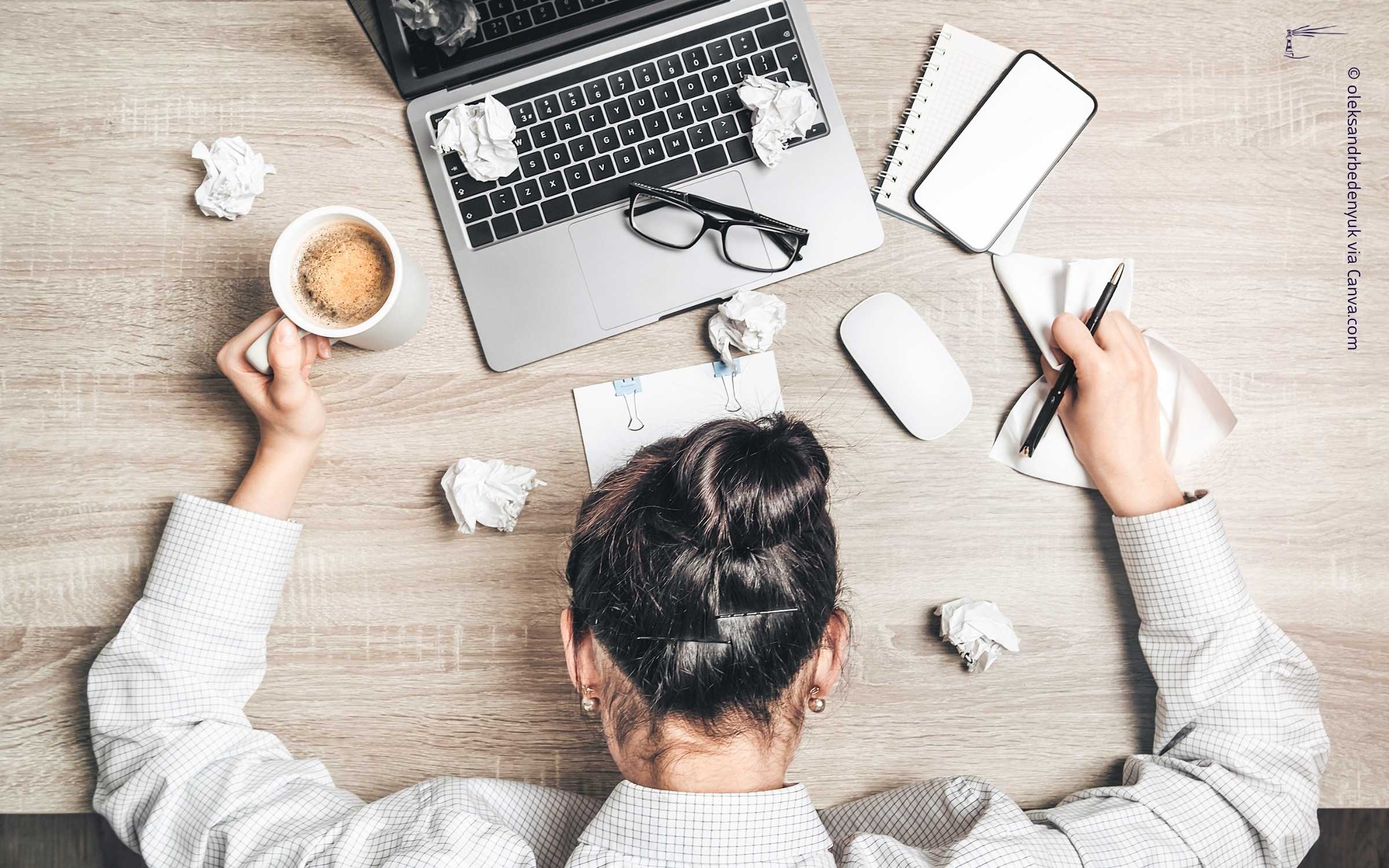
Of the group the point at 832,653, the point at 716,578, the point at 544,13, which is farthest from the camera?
the point at 544,13

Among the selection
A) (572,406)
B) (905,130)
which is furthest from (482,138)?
(905,130)

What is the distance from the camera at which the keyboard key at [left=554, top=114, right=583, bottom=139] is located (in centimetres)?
81

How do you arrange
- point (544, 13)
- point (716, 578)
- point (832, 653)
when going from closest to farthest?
point (716, 578)
point (832, 653)
point (544, 13)

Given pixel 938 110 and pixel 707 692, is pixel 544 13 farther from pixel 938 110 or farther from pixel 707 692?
pixel 707 692

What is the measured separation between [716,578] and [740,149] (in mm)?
461

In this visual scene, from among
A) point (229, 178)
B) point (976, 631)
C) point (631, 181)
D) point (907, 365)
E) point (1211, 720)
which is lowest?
point (1211, 720)

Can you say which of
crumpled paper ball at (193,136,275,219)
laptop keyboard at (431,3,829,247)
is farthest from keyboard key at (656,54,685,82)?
crumpled paper ball at (193,136,275,219)

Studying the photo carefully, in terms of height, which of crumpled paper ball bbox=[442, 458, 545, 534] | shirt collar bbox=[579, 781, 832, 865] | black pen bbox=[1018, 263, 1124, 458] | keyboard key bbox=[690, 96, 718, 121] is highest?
keyboard key bbox=[690, 96, 718, 121]

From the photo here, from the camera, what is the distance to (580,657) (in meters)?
0.68

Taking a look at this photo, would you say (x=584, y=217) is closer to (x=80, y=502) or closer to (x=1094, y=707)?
(x=80, y=502)

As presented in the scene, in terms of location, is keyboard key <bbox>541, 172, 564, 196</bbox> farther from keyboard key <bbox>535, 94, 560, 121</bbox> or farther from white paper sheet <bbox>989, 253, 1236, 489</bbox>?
white paper sheet <bbox>989, 253, 1236, 489</bbox>

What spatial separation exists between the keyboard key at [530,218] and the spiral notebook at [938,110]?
349 millimetres

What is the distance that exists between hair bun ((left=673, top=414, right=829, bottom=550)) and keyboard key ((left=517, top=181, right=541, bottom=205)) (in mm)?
329

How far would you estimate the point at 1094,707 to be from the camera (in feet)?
2.71
